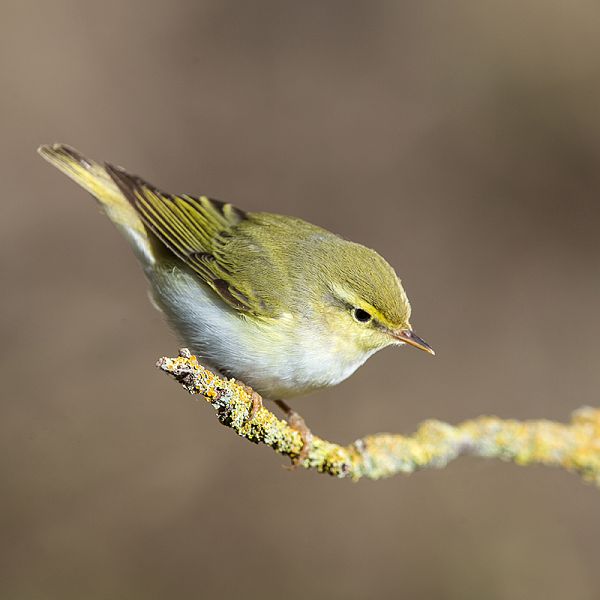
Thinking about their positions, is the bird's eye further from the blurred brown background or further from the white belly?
the blurred brown background

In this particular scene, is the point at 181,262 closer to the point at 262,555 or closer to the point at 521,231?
the point at 262,555

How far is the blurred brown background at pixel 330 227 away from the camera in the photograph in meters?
5.20

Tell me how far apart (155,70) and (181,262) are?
4223mm

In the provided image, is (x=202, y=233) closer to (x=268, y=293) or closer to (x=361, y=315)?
(x=268, y=293)

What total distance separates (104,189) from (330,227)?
124 inches

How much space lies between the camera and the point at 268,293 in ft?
10.6

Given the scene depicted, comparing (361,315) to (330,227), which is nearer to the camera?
(361,315)

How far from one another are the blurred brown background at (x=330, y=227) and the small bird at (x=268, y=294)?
85.1 inches

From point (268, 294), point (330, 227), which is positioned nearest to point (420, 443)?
point (268, 294)

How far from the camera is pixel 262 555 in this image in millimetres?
5215

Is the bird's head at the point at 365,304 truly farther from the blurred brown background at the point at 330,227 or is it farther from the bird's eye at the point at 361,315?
the blurred brown background at the point at 330,227

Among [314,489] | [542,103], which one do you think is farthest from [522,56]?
[314,489]

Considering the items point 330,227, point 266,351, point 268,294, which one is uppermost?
point 330,227

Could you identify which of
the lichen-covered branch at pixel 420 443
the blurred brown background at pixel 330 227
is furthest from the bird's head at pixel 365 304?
the blurred brown background at pixel 330 227
